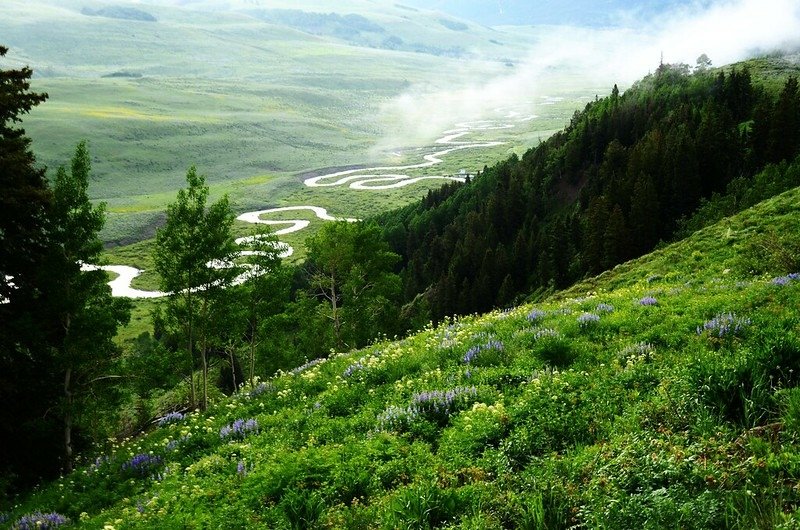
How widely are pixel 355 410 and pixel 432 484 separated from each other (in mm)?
4282

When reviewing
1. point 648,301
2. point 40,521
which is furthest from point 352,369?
point 648,301

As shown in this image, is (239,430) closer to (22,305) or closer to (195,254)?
(22,305)

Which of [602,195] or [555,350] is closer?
[555,350]

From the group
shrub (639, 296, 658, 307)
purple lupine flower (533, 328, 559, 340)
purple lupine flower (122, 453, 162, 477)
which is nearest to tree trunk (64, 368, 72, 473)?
purple lupine flower (122, 453, 162, 477)

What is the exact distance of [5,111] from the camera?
20.5m

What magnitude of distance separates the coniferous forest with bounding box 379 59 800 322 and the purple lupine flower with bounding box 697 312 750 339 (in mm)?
57981

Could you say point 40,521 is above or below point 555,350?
below

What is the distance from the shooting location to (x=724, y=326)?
1033 centimetres

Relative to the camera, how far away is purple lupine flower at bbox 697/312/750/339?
10.2 metres

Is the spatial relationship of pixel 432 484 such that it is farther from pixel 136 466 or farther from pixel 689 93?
pixel 689 93

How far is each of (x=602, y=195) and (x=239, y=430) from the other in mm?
89791

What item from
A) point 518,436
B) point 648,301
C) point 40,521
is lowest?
point 40,521

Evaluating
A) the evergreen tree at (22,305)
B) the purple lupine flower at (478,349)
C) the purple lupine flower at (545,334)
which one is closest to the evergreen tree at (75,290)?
the evergreen tree at (22,305)

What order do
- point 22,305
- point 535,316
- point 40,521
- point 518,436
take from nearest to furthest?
point 518,436 < point 40,521 < point 535,316 < point 22,305
